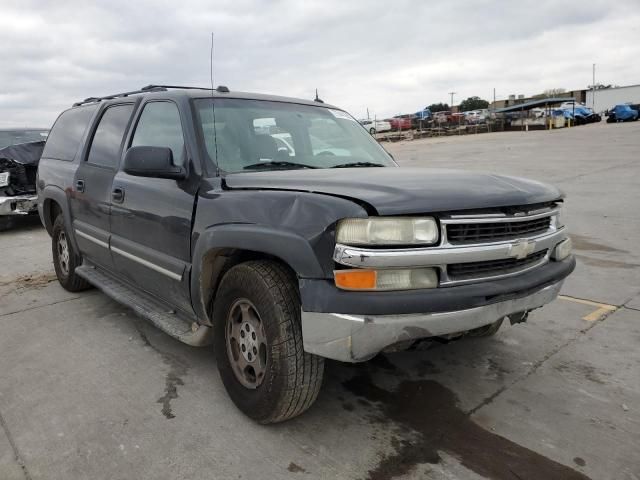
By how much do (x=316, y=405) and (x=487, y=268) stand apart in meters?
1.22

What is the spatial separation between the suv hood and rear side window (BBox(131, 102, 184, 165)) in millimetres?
560

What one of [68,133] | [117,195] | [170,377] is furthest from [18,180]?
[170,377]

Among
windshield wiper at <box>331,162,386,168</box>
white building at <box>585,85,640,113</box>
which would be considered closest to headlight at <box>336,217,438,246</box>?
windshield wiper at <box>331,162,386,168</box>

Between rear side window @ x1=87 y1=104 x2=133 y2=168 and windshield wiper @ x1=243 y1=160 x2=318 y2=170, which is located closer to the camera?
windshield wiper @ x1=243 y1=160 x2=318 y2=170

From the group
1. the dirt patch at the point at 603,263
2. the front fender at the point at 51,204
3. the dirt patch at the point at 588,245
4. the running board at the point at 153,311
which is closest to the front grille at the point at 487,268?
the running board at the point at 153,311

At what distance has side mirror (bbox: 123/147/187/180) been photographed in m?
2.97

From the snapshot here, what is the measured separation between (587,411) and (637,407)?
0.93 ft

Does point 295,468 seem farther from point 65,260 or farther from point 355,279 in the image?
point 65,260

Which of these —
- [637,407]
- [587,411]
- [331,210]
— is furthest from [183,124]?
[637,407]

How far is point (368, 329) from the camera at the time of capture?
2211mm

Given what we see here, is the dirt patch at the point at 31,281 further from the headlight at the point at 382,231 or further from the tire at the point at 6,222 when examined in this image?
the headlight at the point at 382,231

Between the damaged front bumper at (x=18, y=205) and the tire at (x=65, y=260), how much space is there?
12.2 feet

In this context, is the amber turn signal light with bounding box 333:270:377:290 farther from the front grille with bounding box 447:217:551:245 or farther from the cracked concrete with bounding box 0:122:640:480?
the cracked concrete with bounding box 0:122:640:480

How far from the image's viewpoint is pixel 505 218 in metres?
2.48
